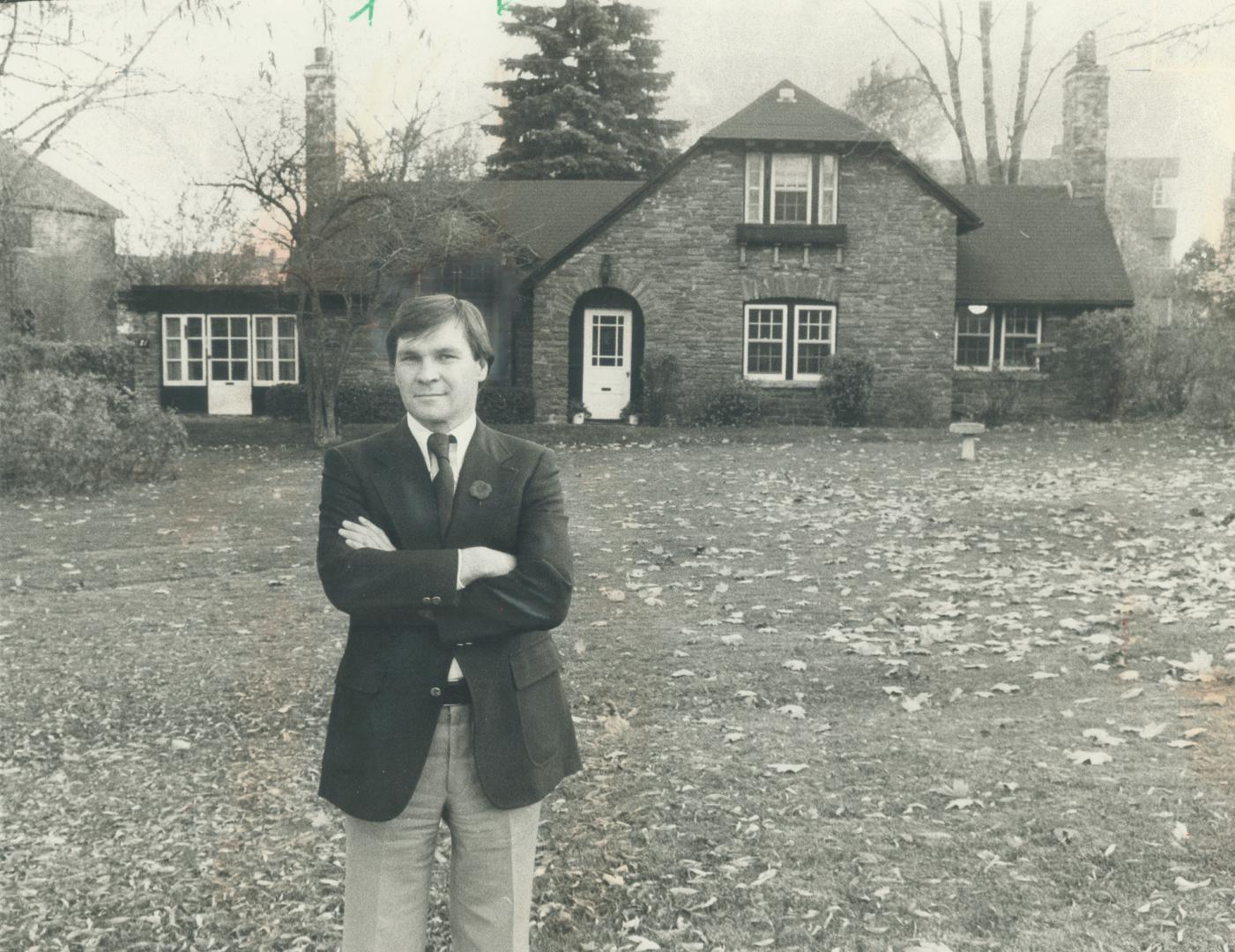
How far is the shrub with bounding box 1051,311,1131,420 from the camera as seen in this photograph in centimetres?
2692

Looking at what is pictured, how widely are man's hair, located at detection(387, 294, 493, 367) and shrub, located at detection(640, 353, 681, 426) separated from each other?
22586mm

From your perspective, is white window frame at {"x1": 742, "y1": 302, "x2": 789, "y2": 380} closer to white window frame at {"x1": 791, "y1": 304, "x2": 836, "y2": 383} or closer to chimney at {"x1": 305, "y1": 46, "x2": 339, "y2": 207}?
white window frame at {"x1": 791, "y1": 304, "x2": 836, "y2": 383}

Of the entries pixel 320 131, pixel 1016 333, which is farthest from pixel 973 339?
pixel 320 131

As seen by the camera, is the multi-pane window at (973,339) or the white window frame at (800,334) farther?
the multi-pane window at (973,339)

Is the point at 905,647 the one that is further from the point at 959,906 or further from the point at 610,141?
the point at 610,141

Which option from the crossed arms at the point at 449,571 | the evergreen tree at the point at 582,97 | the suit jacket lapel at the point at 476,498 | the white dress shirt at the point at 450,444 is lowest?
the crossed arms at the point at 449,571

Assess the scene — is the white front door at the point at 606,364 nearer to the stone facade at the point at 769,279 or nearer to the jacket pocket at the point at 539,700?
the stone facade at the point at 769,279

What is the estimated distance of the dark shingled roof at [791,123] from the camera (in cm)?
2533

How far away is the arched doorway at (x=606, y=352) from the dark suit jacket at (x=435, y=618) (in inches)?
929

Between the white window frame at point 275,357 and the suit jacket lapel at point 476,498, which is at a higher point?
the white window frame at point 275,357

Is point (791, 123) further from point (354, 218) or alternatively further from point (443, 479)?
point (443, 479)

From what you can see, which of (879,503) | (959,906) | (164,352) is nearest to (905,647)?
(959,906)

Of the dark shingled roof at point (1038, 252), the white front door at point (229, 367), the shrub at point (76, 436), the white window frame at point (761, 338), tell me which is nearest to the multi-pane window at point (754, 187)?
the white window frame at point (761, 338)

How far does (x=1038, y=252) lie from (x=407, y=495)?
A: 92.3 feet
